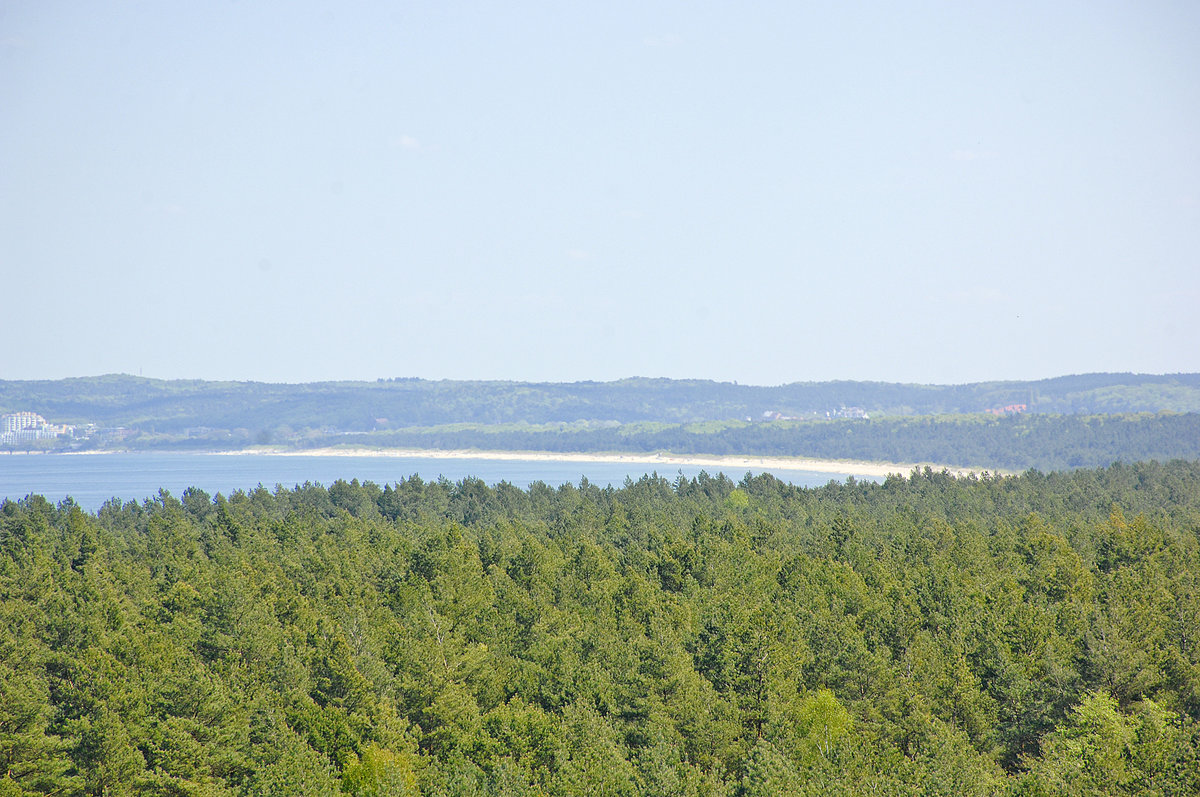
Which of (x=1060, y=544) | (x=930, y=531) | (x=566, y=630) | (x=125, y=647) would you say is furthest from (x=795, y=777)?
(x=930, y=531)

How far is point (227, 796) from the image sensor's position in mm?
34156

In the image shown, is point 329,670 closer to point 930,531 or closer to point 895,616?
point 895,616

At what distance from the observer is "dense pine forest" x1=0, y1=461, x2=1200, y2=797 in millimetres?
33562

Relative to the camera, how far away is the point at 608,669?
43.1 m

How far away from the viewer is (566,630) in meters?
47.6

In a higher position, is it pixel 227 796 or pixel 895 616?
pixel 895 616

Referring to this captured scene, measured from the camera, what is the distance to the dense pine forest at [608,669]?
33.6 m

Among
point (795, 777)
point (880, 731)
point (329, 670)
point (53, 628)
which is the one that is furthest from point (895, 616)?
point (53, 628)

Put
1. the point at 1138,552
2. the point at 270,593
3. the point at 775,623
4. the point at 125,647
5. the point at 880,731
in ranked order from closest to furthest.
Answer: the point at 880,731 → the point at 125,647 → the point at 775,623 → the point at 270,593 → the point at 1138,552

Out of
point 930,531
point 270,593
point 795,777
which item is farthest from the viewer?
point 930,531

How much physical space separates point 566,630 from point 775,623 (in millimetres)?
9090

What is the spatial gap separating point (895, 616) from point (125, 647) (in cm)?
3196

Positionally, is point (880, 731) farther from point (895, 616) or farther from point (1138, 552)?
point (1138, 552)

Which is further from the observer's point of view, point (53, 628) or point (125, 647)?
point (53, 628)
